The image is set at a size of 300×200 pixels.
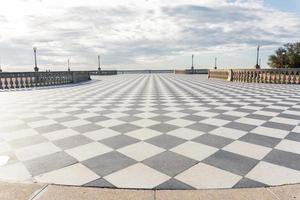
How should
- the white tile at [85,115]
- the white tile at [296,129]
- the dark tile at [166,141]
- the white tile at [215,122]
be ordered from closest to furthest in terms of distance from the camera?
1. the dark tile at [166,141]
2. the white tile at [296,129]
3. the white tile at [215,122]
4. the white tile at [85,115]

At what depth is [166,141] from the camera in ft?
11.0

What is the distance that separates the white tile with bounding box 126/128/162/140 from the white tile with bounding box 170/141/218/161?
2.02ft

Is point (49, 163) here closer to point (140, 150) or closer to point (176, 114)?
point (140, 150)

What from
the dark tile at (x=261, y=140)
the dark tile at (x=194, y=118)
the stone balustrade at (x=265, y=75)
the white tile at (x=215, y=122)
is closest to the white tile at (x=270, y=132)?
the dark tile at (x=261, y=140)

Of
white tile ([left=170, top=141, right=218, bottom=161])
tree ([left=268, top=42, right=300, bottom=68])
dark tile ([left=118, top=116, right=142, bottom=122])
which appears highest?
tree ([left=268, top=42, right=300, bottom=68])

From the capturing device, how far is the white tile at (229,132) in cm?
354

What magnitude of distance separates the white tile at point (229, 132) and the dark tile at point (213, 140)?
0.15 meters

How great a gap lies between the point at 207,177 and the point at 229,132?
5.54 ft

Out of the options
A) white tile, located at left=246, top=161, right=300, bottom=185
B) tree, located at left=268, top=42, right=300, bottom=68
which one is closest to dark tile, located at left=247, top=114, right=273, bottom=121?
white tile, located at left=246, top=161, right=300, bottom=185

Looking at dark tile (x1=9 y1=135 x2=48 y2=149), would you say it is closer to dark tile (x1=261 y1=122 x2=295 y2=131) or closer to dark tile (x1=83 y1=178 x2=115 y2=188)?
dark tile (x1=83 y1=178 x2=115 y2=188)

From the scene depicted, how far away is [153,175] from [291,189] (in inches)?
50.5

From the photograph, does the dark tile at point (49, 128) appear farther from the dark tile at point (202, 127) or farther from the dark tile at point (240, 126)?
the dark tile at point (240, 126)

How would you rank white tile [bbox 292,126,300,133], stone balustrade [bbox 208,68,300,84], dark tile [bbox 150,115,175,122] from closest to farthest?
white tile [bbox 292,126,300,133]
dark tile [bbox 150,115,175,122]
stone balustrade [bbox 208,68,300,84]

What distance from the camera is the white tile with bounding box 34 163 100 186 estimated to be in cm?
220
